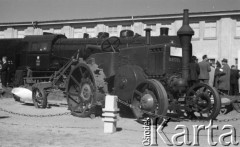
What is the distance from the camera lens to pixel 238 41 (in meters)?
27.0

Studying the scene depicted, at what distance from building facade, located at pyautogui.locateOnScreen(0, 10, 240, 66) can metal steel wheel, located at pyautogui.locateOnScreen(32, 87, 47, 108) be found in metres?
16.9

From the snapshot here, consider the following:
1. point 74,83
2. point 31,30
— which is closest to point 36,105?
point 74,83

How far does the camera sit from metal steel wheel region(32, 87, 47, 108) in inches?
478

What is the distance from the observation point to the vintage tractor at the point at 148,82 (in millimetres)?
8438

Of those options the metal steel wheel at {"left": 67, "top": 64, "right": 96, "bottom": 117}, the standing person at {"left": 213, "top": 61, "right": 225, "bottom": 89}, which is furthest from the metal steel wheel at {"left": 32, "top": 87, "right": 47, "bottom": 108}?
the standing person at {"left": 213, "top": 61, "right": 225, "bottom": 89}

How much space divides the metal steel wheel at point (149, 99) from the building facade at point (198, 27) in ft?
64.8

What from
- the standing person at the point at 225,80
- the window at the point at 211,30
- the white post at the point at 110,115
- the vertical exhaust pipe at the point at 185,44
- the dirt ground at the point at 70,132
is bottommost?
the dirt ground at the point at 70,132

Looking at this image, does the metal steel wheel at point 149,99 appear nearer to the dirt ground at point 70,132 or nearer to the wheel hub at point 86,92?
the dirt ground at point 70,132

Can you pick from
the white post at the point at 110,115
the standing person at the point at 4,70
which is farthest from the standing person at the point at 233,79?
the standing person at the point at 4,70

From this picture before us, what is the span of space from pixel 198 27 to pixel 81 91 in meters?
19.8

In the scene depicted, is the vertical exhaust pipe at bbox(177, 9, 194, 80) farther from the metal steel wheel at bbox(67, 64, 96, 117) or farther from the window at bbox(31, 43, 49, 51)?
the window at bbox(31, 43, 49, 51)

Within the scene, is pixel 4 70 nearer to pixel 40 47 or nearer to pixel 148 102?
pixel 40 47

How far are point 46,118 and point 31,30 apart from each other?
79.8 ft

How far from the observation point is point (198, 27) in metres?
28.1
